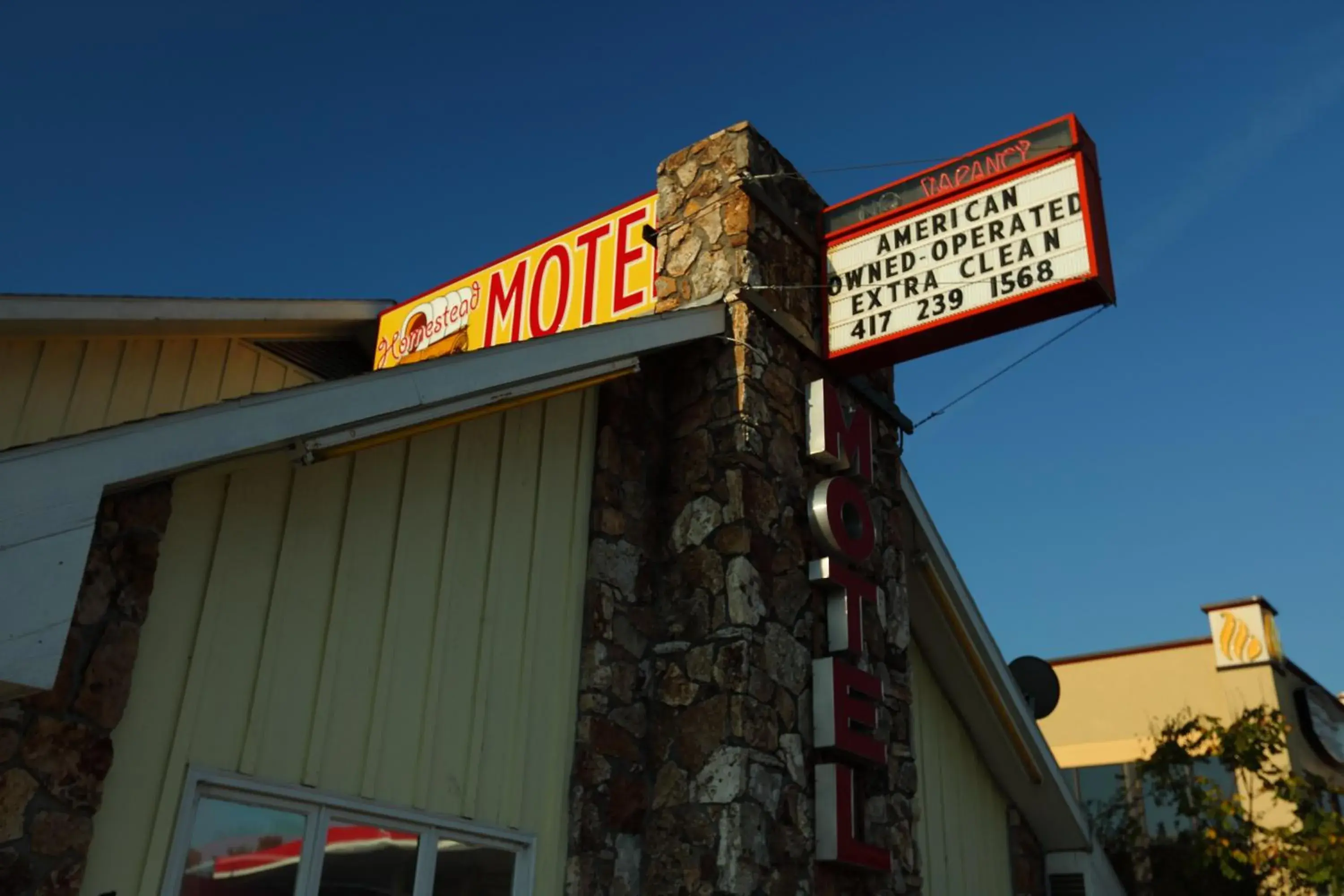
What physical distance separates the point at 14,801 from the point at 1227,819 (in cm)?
1411

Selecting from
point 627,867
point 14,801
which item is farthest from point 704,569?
point 14,801

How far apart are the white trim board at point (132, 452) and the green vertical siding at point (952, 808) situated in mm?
5430

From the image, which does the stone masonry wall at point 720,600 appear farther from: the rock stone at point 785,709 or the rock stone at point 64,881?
the rock stone at point 64,881

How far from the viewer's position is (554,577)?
7.59m

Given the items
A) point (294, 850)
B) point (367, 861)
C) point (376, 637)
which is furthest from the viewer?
point (376, 637)

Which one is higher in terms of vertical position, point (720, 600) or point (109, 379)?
point (109, 379)

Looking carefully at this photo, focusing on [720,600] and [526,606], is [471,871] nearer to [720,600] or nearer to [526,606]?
[526,606]

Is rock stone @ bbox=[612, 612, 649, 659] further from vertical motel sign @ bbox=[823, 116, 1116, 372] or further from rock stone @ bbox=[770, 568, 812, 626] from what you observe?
vertical motel sign @ bbox=[823, 116, 1116, 372]

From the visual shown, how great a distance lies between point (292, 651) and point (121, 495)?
46.2 inches

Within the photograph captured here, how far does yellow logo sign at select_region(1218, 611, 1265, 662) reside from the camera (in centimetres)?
1692

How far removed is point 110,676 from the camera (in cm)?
501

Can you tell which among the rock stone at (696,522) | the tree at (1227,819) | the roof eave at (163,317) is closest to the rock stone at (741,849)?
the rock stone at (696,522)

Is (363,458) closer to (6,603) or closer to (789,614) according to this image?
(6,603)

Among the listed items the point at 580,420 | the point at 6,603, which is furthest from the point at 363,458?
the point at 6,603
